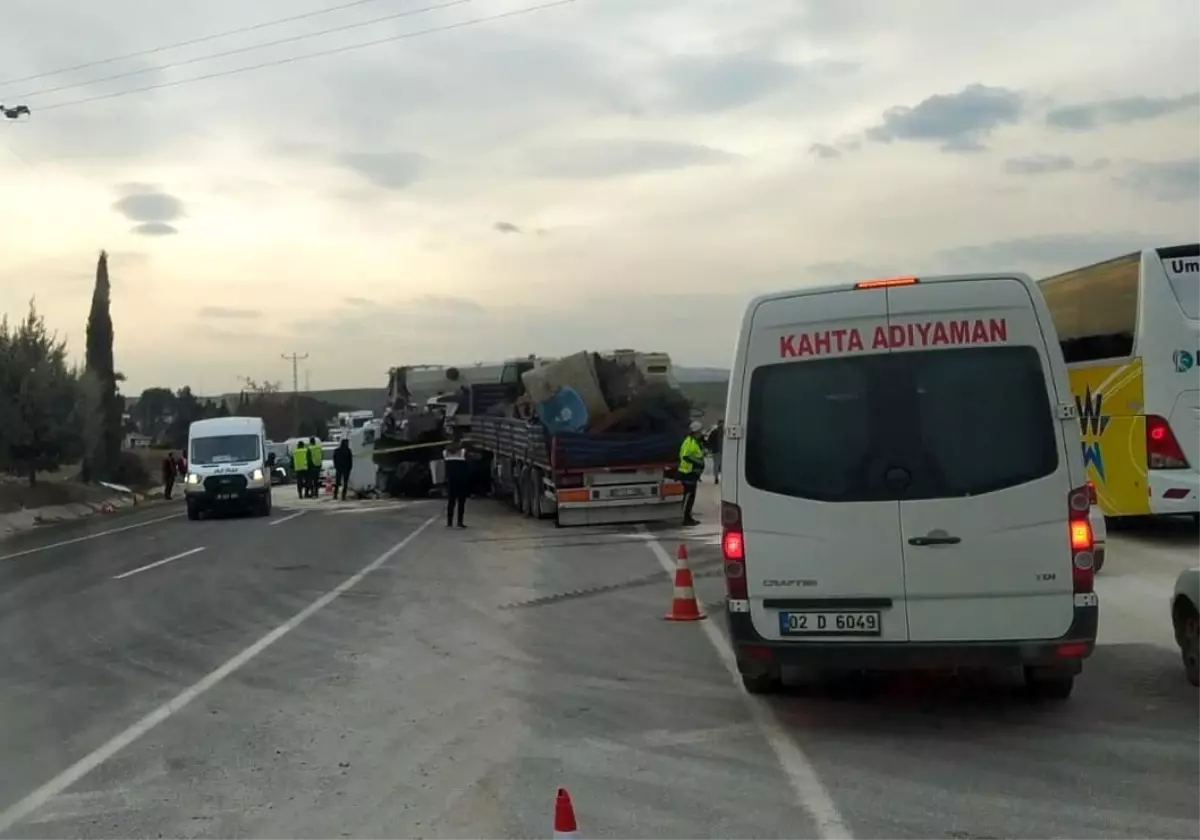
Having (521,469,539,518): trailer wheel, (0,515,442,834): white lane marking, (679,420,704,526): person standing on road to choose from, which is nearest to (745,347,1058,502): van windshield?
(0,515,442,834): white lane marking

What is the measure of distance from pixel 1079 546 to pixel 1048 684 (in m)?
1.31

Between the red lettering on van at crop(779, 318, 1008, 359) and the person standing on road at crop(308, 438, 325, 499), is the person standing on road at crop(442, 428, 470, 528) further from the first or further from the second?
the person standing on road at crop(308, 438, 325, 499)

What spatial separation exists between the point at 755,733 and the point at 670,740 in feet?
1.66

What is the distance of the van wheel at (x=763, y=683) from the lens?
8.38 metres

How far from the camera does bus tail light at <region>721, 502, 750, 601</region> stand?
759cm

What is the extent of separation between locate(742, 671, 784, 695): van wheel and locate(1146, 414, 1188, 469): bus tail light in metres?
9.49

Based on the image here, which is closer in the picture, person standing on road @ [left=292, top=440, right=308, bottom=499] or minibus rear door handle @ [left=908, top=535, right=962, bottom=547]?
minibus rear door handle @ [left=908, top=535, right=962, bottom=547]

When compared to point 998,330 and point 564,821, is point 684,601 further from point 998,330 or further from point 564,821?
point 564,821

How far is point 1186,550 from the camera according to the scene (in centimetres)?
1599

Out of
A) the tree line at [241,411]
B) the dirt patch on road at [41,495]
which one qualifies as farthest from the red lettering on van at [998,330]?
the tree line at [241,411]

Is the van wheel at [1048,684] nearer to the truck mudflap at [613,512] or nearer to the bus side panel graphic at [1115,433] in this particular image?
the bus side panel graphic at [1115,433]

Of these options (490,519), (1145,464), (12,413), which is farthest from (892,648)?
(12,413)

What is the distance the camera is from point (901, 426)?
7.46 m

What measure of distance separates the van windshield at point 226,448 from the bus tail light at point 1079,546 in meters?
28.4
